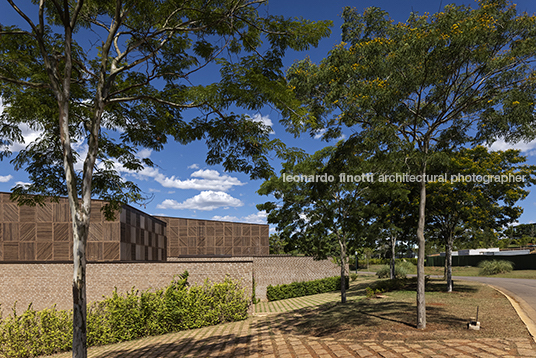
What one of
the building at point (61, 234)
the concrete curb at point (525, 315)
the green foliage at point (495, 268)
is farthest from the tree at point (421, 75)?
the green foliage at point (495, 268)

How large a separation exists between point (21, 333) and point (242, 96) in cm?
1188

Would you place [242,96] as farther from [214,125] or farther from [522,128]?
[522,128]

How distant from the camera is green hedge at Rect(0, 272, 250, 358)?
11250 millimetres

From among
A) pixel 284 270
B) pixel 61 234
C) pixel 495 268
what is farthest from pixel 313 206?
pixel 495 268

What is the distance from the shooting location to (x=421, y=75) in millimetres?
9484

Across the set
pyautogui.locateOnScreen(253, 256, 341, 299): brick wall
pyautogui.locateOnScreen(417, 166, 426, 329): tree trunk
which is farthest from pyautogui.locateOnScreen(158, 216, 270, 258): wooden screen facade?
pyautogui.locateOnScreen(417, 166, 426, 329): tree trunk

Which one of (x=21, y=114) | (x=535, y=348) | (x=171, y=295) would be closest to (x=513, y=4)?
(x=535, y=348)

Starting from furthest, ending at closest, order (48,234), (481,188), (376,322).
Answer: (48,234), (481,188), (376,322)

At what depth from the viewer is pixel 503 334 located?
7.64m

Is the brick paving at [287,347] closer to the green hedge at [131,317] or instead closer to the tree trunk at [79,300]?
the green hedge at [131,317]

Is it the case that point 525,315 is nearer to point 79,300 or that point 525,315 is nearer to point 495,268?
point 79,300

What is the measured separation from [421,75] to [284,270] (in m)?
21.9

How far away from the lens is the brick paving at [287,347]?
6410 mm

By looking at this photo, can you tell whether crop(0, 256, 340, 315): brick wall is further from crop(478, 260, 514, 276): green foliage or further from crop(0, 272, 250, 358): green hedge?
crop(478, 260, 514, 276): green foliage
